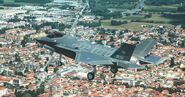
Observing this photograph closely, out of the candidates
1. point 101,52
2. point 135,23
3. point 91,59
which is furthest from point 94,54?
point 135,23

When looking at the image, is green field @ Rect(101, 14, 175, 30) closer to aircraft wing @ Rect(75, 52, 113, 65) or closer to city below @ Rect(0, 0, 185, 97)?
city below @ Rect(0, 0, 185, 97)

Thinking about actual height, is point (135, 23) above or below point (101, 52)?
below

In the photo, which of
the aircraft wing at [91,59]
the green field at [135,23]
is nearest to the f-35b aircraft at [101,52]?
the aircraft wing at [91,59]

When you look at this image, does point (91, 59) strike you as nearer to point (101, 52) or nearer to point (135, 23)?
point (101, 52)

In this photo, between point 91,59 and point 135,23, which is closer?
point 91,59

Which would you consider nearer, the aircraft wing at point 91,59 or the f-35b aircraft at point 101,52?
the aircraft wing at point 91,59

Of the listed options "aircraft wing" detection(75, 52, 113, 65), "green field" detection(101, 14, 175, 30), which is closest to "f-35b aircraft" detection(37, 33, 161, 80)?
"aircraft wing" detection(75, 52, 113, 65)

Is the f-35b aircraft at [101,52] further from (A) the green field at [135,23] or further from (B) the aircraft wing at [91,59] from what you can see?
(A) the green field at [135,23]

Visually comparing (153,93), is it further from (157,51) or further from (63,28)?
(63,28)

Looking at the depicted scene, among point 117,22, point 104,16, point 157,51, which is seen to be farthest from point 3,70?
point 104,16
